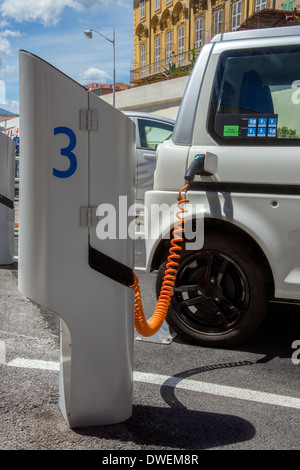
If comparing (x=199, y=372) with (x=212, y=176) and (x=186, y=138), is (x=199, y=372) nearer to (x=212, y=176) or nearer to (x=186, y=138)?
(x=212, y=176)

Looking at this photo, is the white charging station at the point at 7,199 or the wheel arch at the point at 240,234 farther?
the white charging station at the point at 7,199

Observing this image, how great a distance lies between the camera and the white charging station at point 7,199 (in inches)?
242

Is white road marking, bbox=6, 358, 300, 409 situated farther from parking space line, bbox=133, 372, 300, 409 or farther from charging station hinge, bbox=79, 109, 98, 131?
charging station hinge, bbox=79, 109, 98, 131

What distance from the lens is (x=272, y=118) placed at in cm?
335

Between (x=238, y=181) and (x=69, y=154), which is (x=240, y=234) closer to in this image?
(x=238, y=181)

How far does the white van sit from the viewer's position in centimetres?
330

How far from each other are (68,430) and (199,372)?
1066 mm

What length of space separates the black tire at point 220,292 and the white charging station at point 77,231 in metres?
1.21

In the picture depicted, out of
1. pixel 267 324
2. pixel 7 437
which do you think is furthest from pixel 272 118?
pixel 7 437

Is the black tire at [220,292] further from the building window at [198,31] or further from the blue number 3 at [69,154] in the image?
the building window at [198,31]

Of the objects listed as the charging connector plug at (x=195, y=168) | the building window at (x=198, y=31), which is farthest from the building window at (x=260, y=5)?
the charging connector plug at (x=195, y=168)

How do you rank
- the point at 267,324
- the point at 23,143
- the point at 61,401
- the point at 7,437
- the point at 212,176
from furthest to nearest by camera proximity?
the point at 267,324, the point at 212,176, the point at 61,401, the point at 7,437, the point at 23,143

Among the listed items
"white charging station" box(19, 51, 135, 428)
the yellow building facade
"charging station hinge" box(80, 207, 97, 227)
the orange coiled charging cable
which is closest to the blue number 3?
"white charging station" box(19, 51, 135, 428)

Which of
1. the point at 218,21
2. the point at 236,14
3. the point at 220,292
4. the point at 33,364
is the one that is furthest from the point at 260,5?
the point at 33,364
